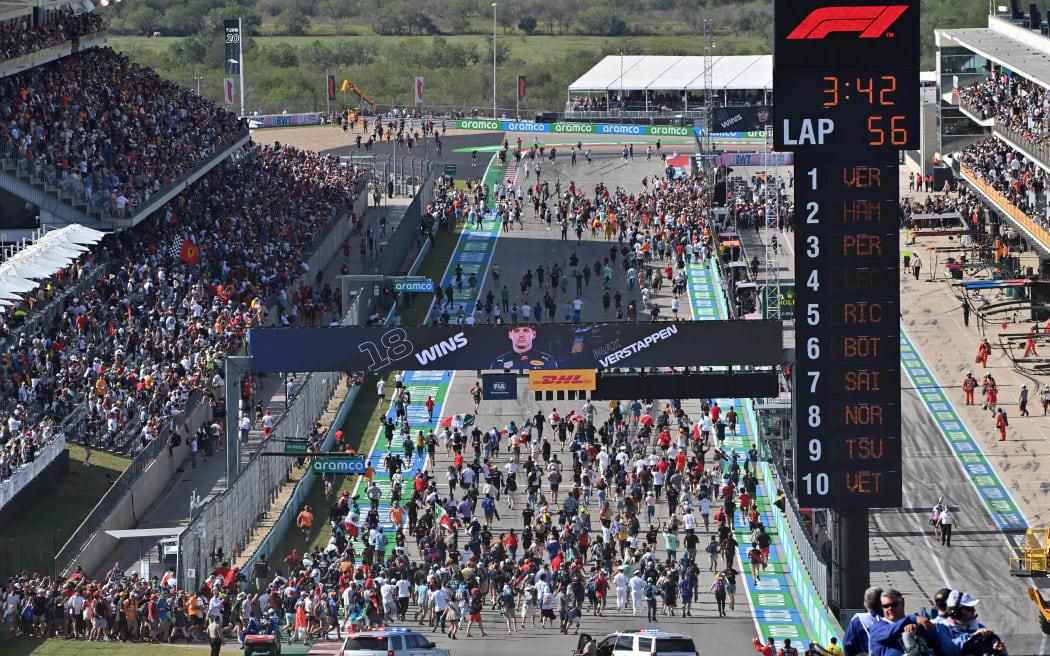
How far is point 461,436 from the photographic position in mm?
54188

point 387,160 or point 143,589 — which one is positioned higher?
point 387,160

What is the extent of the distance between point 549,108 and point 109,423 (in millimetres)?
95772

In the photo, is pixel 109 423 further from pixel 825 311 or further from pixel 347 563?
pixel 825 311

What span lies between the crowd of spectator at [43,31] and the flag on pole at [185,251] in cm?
881

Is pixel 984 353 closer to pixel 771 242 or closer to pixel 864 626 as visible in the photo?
pixel 771 242

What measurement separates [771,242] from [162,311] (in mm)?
33630

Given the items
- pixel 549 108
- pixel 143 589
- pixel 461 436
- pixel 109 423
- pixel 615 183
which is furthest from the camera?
pixel 549 108

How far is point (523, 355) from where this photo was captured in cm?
4969

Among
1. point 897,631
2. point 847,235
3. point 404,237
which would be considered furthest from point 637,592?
point 404,237

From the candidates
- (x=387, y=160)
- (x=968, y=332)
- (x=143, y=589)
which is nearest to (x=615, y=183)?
(x=387, y=160)

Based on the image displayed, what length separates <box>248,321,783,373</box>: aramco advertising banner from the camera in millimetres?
48812

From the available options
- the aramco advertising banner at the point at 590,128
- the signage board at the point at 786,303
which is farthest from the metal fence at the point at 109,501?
the aramco advertising banner at the point at 590,128

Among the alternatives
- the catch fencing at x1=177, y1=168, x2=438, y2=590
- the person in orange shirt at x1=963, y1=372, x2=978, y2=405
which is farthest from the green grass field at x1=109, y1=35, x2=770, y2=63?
the catch fencing at x1=177, y1=168, x2=438, y2=590

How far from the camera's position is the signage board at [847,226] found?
111 feet
